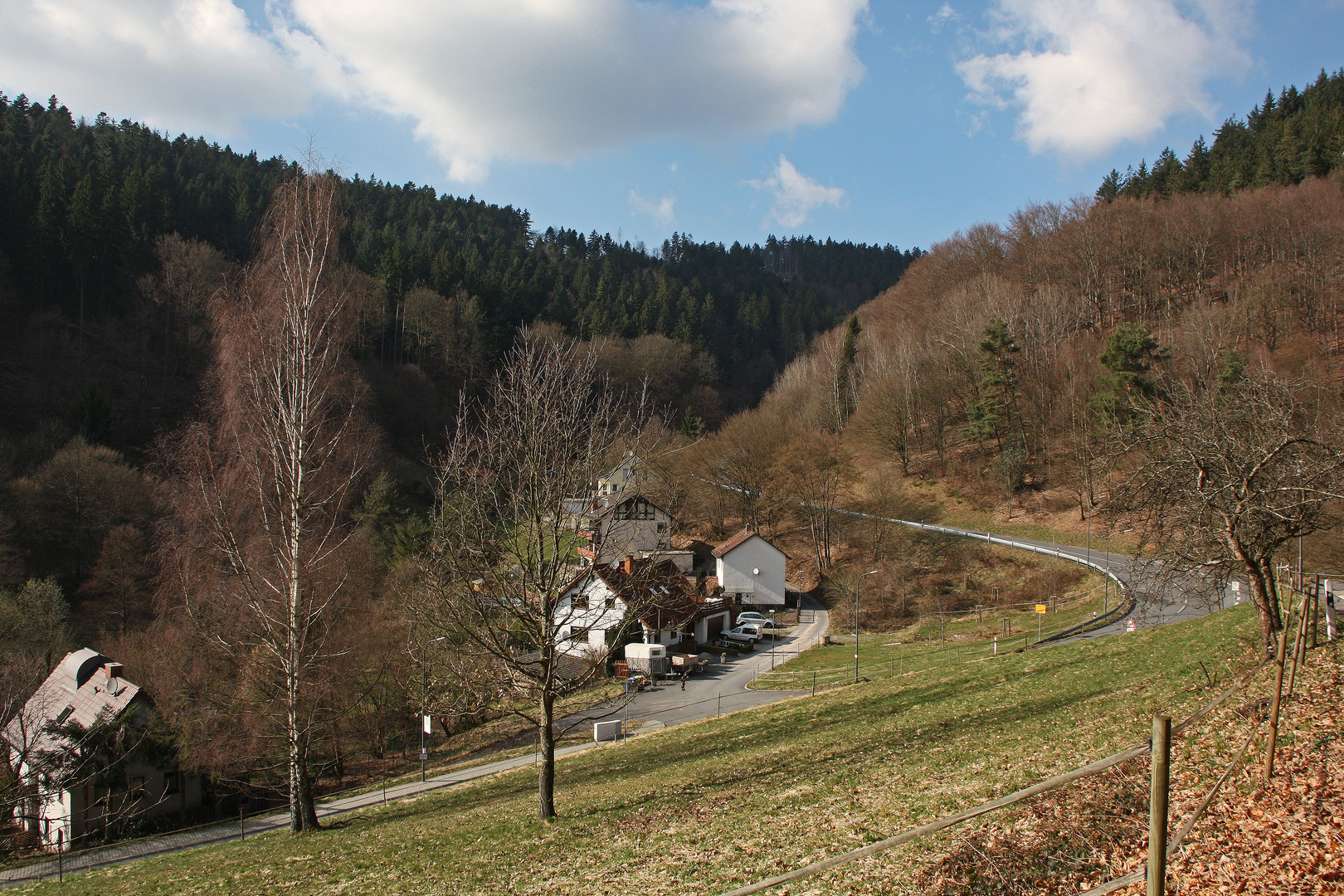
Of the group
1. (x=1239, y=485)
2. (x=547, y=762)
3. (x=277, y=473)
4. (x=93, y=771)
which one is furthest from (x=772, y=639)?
(x=1239, y=485)

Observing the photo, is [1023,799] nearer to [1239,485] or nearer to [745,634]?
[1239,485]

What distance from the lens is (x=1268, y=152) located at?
253 ft

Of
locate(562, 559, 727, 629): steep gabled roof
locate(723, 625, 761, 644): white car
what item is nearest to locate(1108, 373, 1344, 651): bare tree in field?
locate(562, 559, 727, 629): steep gabled roof

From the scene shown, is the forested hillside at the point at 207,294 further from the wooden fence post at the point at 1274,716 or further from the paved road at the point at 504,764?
the wooden fence post at the point at 1274,716

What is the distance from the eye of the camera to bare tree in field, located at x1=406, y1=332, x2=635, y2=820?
1200 cm

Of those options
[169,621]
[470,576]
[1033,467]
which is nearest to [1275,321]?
[1033,467]

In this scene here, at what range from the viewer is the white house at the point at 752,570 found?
49438 mm

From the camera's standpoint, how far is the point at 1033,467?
2142 inches

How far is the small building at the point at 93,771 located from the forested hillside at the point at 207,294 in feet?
51.1

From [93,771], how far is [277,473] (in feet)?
46.4

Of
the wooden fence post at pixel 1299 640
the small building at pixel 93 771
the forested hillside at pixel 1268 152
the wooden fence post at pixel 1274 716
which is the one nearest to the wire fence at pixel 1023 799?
the wooden fence post at pixel 1274 716

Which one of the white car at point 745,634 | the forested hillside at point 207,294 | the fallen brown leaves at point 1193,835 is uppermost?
the forested hillside at point 207,294

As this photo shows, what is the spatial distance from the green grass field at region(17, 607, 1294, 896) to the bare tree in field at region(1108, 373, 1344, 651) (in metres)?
1.97

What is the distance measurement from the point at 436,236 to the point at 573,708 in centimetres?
8816
